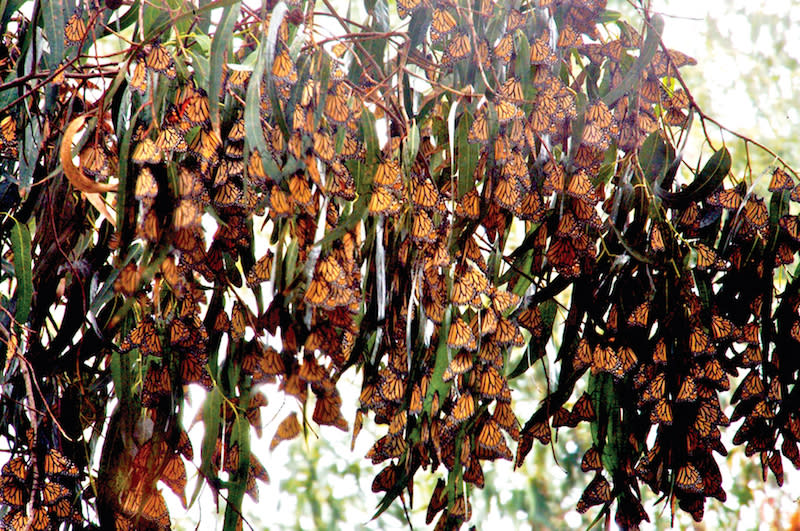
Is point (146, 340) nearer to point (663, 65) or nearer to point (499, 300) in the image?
point (499, 300)

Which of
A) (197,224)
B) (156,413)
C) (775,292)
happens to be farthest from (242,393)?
(775,292)

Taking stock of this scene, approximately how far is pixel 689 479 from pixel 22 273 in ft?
2.42

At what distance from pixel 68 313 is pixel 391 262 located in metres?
0.33

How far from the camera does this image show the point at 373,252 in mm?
823

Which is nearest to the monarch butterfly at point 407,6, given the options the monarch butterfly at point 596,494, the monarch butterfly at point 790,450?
the monarch butterfly at point 596,494

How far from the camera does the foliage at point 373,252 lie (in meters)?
0.73

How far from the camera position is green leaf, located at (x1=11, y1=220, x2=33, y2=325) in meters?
0.88

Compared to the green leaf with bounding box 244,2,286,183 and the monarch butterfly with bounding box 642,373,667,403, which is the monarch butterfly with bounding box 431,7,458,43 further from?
the monarch butterfly with bounding box 642,373,667,403

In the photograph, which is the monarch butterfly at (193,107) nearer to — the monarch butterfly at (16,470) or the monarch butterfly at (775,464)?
the monarch butterfly at (16,470)

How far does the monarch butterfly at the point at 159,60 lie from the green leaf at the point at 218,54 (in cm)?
→ 5

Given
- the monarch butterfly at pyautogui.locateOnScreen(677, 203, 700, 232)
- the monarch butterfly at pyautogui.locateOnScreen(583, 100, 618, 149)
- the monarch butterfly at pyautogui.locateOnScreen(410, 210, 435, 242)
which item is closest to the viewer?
the monarch butterfly at pyautogui.locateOnScreen(410, 210, 435, 242)

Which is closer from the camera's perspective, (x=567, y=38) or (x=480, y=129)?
(x=480, y=129)

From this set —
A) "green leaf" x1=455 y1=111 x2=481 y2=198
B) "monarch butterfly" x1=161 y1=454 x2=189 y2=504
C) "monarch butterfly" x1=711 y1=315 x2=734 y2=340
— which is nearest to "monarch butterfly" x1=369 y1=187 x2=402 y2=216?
"green leaf" x1=455 y1=111 x2=481 y2=198

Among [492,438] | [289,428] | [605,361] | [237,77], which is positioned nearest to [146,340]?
[289,428]
